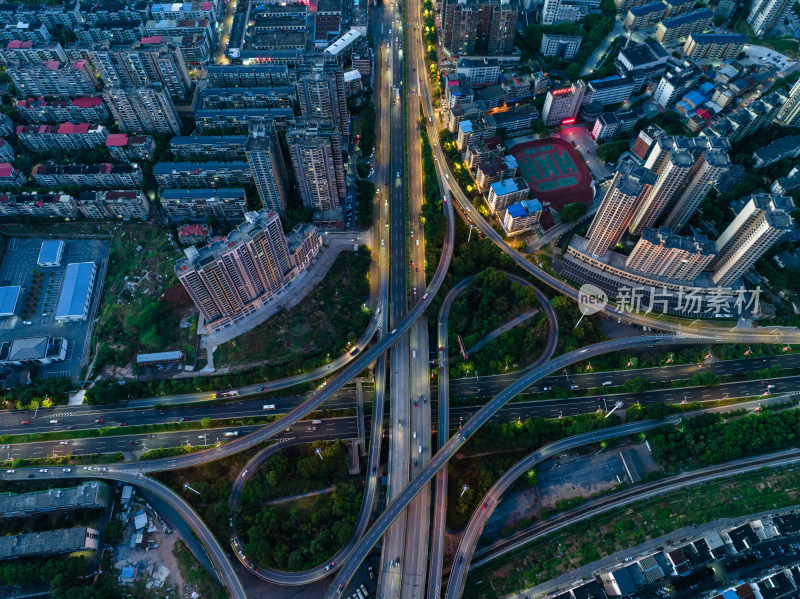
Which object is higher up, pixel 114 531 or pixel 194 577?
pixel 114 531

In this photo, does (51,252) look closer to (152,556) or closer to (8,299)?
(8,299)

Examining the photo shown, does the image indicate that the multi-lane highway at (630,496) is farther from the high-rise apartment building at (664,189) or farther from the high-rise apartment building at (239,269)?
the high-rise apartment building at (239,269)

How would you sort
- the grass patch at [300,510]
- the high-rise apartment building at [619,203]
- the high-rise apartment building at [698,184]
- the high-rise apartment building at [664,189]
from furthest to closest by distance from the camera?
1. the high-rise apartment building at [698,184]
2. the high-rise apartment building at [664,189]
3. the high-rise apartment building at [619,203]
4. the grass patch at [300,510]

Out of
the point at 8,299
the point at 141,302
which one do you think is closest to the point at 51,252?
the point at 8,299

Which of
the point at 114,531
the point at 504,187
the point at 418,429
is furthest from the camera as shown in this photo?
the point at 504,187

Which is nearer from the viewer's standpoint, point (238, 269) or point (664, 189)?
point (238, 269)

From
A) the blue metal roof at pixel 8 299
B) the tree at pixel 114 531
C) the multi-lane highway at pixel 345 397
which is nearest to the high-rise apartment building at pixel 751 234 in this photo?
the multi-lane highway at pixel 345 397

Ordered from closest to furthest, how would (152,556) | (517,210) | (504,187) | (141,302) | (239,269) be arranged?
1. (152,556)
2. (239,269)
3. (141,302)
4. (517,210)
5. (504,187)
